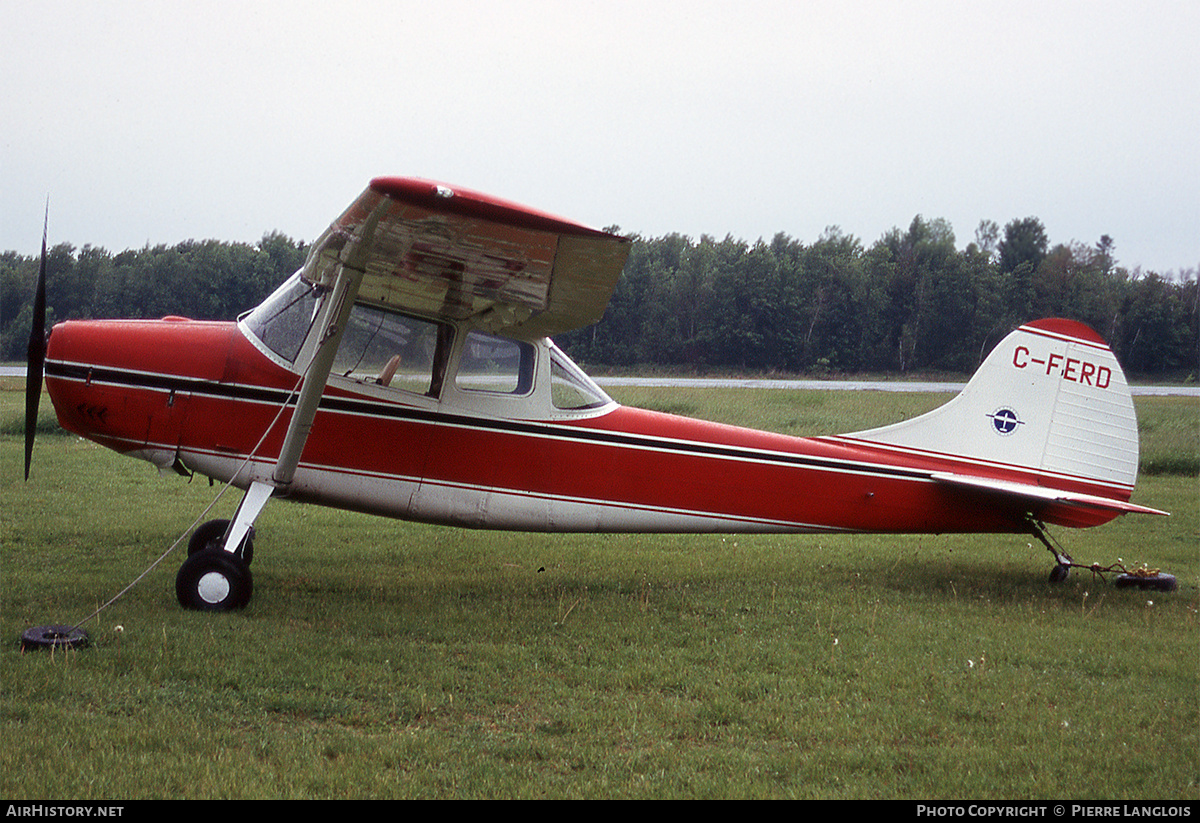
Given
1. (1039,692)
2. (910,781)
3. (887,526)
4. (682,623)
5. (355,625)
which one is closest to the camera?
(910,781)

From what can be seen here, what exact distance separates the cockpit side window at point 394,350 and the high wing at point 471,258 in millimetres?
119

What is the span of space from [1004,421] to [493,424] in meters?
4.32

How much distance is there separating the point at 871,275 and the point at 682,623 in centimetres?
3182

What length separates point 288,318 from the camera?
634cm

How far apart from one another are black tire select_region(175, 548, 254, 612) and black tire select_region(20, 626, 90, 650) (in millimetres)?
746

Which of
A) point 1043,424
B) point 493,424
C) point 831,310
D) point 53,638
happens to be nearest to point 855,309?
point 831,310

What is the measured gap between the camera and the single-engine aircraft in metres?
5.81

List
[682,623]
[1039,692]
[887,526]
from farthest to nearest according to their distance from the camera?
[887,526] → [682,623] → [1039,692]

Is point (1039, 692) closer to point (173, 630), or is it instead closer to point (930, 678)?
point (930, 678)

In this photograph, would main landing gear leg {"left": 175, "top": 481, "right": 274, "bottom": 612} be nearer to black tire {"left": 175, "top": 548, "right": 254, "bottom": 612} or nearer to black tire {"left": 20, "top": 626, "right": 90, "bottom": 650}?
black tire {"left": 175, "top": 548, "right": 254, "bottom": 612}

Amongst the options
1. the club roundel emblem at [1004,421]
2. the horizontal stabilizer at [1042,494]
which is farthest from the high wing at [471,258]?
the club roundel emblem at [1004,421]

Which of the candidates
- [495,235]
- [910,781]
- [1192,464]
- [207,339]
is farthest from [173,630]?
[1192,464]

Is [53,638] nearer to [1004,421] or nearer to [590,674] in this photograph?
[590,674]

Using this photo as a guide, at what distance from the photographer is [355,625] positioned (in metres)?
5.78
